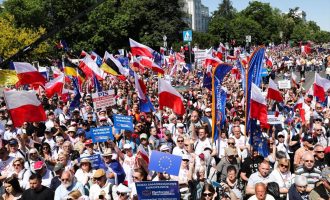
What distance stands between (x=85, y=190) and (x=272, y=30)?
4467 inches

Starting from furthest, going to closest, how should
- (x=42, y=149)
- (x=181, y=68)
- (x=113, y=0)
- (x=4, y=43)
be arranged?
(x=113, y=0) < (x=4, y=43) < (x=181, y=68) < (x=42, y=149)

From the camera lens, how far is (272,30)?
116m

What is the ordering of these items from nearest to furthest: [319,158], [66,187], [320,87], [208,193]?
[208,193], [66,187], [319,158], [320,87]

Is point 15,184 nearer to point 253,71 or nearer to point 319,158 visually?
point 319,158

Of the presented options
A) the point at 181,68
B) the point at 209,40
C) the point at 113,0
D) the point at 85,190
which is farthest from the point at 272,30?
the point at 85,190

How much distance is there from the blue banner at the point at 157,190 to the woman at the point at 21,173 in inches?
85.3

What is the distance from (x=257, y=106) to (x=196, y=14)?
138 meters

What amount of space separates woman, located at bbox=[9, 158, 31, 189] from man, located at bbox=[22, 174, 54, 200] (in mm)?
750

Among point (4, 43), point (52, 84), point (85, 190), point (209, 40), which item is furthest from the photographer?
point (209, 40)

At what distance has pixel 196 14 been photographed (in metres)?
145

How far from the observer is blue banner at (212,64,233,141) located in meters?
9.49

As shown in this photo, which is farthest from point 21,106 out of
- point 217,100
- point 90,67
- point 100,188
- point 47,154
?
point 90,67

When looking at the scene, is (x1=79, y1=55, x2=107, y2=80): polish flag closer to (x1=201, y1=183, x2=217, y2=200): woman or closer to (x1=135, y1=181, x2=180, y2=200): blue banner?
(x1=201, y1=183, x2=217, y2=200): woman

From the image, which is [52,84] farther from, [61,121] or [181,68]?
[181,68]
